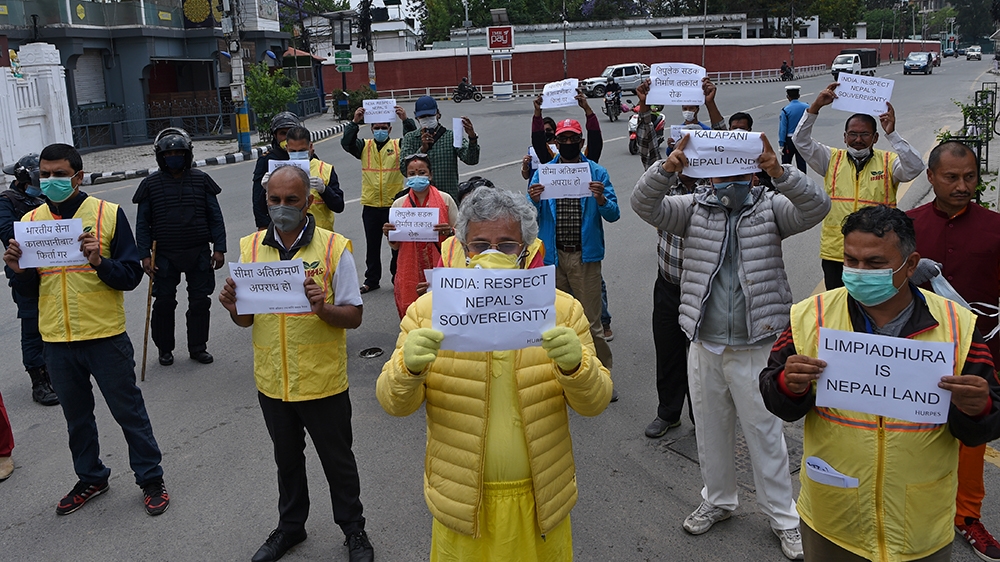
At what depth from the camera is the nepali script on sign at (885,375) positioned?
107 inches

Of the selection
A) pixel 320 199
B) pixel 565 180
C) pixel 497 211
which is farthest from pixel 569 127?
pixel 497 211

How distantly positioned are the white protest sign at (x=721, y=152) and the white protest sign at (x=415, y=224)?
8.88ft

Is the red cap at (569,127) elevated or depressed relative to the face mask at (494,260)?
elevated

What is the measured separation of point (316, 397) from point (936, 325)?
2.82 metres

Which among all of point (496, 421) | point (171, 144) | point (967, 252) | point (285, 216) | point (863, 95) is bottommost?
point (496, 421)

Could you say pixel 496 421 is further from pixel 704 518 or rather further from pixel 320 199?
pixel 320 199

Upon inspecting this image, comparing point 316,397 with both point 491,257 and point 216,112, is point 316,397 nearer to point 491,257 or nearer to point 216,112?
point 491,257

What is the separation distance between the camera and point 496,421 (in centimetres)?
309

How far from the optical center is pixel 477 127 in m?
30.8

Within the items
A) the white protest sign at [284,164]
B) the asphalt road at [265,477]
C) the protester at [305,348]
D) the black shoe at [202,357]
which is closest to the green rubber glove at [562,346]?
the protester at [305,348]

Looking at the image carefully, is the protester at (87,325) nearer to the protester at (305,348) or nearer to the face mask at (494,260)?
the protester at (305,348)

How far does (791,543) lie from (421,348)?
2601 mm

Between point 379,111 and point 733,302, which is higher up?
point 379,111

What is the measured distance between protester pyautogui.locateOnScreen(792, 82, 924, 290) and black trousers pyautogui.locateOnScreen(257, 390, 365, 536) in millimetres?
3981
